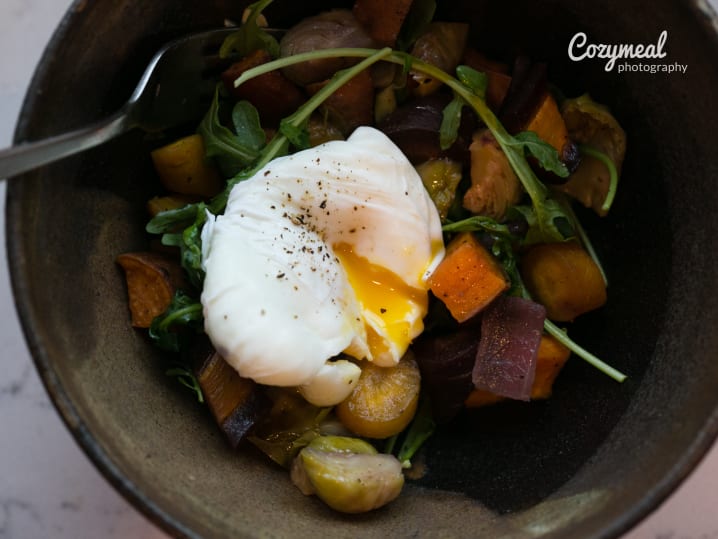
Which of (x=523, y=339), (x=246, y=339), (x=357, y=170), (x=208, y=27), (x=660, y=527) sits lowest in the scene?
(x=660, y=527)

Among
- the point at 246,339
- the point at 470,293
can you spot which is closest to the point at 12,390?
the point at 246,339

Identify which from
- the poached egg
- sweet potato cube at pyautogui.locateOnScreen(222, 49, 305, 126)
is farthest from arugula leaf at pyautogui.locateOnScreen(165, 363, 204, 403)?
sweet potato cube at pyautogui.locateOnScreen(222, 49, 305, 126)

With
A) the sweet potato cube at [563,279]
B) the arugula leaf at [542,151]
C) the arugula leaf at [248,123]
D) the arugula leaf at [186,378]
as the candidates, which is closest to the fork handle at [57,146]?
the arugula leaf at [248,123]

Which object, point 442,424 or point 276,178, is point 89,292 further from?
point 442,424

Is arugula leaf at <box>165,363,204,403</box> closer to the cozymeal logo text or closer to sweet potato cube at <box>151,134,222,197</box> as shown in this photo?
sweet potato cube at <box>151,134,222,197</box>

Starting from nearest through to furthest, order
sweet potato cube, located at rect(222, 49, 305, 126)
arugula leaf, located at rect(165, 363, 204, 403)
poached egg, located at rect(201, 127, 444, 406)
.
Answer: poached egg, located at rect(201, 127, 444, 406) → arugula leaf, located at rect(165, 363, 204, 403) → sweet potato cube, located at rect(222, 49, 305, 126)

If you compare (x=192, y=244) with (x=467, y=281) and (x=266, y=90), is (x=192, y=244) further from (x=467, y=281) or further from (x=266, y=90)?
(x=467, y=281)
